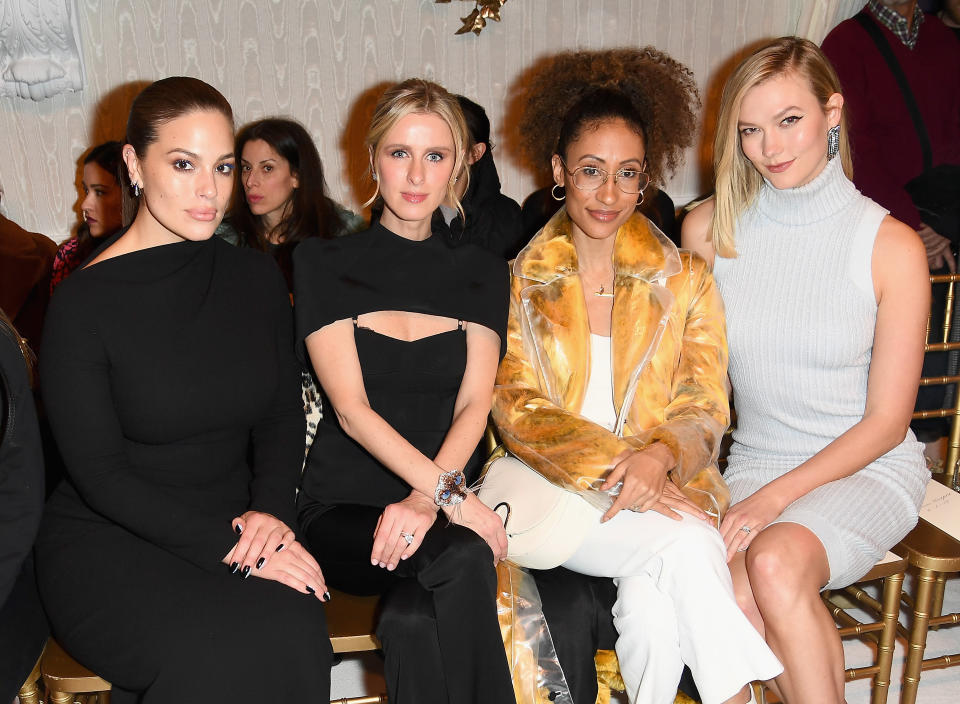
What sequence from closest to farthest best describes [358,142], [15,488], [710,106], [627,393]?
[15,488], [627,393], [358,142], [710,106]

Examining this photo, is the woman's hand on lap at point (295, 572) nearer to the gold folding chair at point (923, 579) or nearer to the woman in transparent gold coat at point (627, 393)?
the woman in transparent gold coat at point (627, 393)

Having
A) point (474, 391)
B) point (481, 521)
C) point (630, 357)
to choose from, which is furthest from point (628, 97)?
point (481, 521)

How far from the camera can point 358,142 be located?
414 cm

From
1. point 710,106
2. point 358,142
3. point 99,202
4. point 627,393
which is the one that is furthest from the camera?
point 710,106

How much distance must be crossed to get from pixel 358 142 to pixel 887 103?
226 centimetres

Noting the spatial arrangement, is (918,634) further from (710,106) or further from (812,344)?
(710,106)

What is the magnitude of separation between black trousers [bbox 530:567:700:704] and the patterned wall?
8.87 ft

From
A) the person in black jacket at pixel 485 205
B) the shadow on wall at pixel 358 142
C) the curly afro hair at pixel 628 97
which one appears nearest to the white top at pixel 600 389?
the curly afro hair at pixel 628 97

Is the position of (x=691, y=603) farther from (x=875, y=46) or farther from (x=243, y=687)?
(x=875, y=46)

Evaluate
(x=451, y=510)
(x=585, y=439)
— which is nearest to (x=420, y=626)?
(x=451, y=510)

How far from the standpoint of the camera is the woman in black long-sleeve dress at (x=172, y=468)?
164 cm

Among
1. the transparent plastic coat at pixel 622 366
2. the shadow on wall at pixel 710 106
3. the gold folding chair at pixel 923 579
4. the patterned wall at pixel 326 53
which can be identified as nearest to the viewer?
the transparent plastic coat at pixel 622 366

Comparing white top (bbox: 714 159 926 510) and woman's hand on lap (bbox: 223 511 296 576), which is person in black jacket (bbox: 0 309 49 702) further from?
white top (bbox: 714 159 926 510)

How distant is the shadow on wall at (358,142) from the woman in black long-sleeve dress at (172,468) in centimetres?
224
